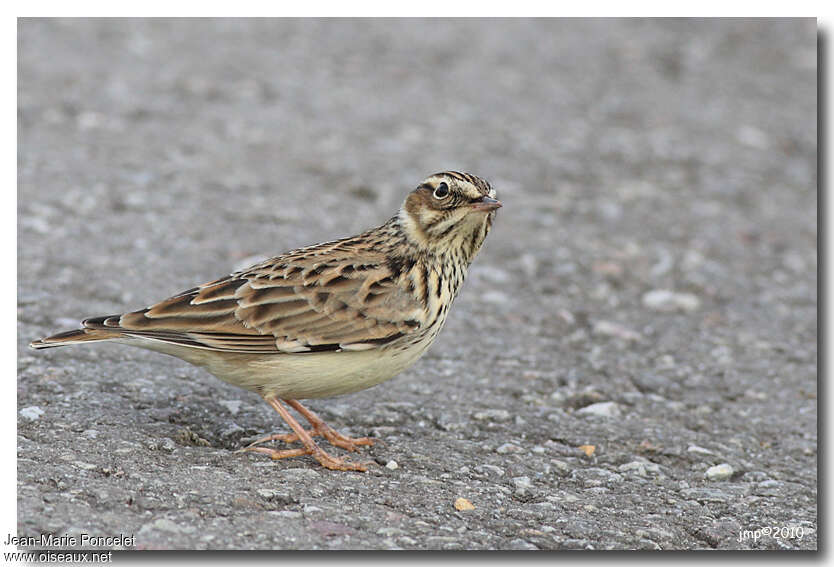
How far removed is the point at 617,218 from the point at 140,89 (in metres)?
5.62

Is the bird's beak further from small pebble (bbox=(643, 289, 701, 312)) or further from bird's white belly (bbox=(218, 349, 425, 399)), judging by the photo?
small pebble (bbox=(643, 289, 701, 312))

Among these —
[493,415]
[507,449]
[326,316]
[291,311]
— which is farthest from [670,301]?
[291,311]

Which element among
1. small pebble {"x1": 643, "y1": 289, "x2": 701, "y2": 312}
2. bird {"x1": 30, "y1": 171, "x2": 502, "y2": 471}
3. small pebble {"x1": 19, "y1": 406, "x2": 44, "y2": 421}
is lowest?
small pebble {"x1": 19, "y1": 406, "x2": 44, "y2": 421}

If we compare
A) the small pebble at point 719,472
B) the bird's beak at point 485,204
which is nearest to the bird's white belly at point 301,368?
the bird's beak at point 485,204

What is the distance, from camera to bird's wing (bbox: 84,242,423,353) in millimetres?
5684

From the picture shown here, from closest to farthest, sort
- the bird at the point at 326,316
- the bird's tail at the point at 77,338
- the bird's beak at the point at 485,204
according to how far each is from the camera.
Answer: the bird's tail at the point at 77,338
the bird at the point at 326,316
the bird's beak at the point at 485,204

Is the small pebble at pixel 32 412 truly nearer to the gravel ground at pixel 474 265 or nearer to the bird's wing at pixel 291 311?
the gravel ground at pixel 474 265

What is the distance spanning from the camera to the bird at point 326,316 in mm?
5680

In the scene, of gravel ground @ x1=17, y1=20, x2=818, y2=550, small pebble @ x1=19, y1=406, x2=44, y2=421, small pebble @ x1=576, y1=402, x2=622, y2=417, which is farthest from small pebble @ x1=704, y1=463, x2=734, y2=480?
small pebble @ x1=19, y1=406, x2=44, y2=421

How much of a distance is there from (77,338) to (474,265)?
14.7ft

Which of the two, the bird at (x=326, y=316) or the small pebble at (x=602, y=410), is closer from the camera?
the bird at (x=326, y=316)

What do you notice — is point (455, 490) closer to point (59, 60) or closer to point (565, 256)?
point (565, 256)

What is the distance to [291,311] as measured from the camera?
19.0 feet

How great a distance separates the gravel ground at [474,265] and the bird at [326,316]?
0.46 m
